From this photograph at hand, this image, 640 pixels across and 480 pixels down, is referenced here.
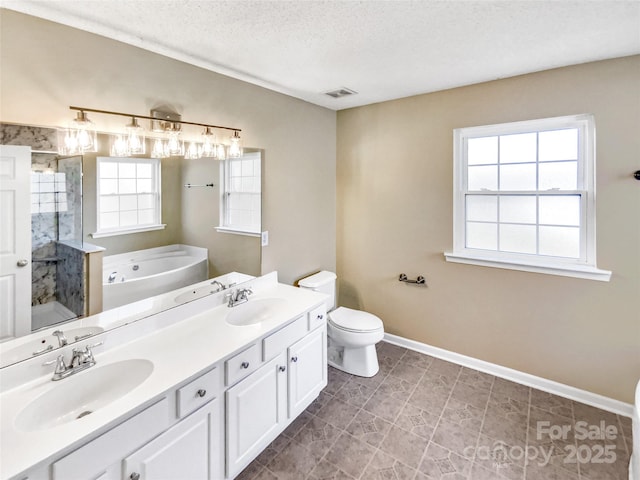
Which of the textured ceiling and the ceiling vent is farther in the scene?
the ceiling vent

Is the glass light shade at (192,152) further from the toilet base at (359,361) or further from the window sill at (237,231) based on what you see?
the toilet base at (359,361)

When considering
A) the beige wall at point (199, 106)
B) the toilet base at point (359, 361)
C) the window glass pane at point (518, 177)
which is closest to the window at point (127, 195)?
the beige wall at point (199, 106)

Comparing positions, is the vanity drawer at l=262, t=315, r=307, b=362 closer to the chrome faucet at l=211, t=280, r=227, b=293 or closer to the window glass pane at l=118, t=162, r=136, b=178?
the chrome faucet at l=211, t=280, r=227, b=293

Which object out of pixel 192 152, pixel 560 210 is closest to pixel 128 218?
pixel 192 152

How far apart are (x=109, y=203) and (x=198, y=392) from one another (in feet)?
3.61

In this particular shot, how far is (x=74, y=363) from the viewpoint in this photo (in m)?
1.44

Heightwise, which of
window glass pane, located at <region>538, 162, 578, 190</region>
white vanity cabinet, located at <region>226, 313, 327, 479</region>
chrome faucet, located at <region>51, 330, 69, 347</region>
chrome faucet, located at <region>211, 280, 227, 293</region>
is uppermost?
window glass pane, located at <region>538, 162, 578, 190</region>

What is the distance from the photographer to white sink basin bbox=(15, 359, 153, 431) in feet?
4.05

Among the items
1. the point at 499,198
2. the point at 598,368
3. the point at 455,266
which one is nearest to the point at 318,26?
the point at 499,198

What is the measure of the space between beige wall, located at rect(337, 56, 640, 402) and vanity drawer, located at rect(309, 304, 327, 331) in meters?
1.13

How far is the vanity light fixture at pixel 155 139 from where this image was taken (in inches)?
61.9

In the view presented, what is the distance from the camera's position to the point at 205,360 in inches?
60.0

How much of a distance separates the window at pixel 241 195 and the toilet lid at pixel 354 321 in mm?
1034

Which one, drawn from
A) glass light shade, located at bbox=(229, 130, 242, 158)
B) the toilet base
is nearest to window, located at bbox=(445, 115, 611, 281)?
the toilet base
